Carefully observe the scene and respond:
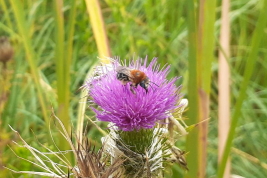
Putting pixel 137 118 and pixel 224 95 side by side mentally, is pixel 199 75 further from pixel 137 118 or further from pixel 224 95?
pixel 224 95

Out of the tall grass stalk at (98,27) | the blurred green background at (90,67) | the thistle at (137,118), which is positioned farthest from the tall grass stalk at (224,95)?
the tall grass stalk at (98,27)

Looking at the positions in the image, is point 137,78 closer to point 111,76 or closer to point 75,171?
point 111,76

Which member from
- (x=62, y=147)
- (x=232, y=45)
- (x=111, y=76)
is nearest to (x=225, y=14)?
(x=111, y=76)

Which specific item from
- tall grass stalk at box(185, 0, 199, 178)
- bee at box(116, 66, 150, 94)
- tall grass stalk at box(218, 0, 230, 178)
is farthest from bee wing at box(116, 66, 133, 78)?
tall grass stalk at box(218, 0, 230, 178)

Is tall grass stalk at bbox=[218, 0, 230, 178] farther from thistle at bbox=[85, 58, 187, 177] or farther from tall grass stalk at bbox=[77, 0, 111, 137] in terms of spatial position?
tall grass stalk at bbox=[77, 0, 111, 137]

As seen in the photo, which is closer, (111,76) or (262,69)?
(111,76)

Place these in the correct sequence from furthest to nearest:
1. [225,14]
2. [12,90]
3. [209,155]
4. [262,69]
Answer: [262,69] < [12,90] < [209,155] < [225,14]

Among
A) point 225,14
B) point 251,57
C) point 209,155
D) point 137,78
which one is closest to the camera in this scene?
point 251,57
